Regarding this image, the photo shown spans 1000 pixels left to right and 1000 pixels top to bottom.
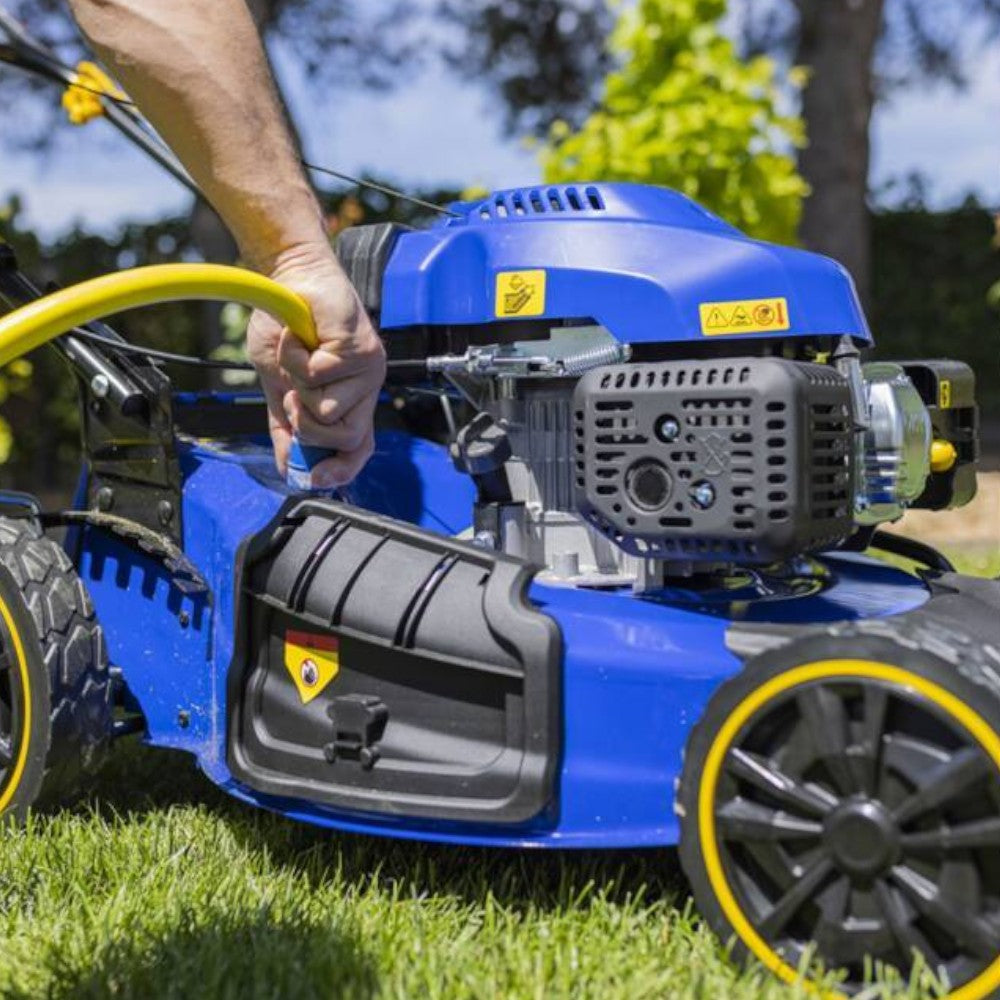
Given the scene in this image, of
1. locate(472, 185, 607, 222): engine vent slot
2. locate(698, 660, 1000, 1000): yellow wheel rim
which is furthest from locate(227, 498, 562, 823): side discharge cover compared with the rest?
locate(472, 185, 607, 222): engine vent slot

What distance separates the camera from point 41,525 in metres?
2.26

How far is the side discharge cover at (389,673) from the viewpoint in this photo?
5.75ft

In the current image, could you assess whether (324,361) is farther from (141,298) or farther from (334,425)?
(141,298)

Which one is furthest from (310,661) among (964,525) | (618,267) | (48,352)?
(48,352)

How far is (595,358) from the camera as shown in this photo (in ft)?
6.34

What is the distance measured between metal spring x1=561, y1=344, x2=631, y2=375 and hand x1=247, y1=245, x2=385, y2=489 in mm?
235

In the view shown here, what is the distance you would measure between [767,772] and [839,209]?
638cm

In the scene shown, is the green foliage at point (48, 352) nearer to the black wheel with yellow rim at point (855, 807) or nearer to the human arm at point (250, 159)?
the human arm at point (250, 159)

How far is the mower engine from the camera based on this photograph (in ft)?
5.53

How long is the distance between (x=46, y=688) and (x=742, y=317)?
3.35 feet

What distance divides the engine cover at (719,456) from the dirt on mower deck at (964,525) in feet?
10.8

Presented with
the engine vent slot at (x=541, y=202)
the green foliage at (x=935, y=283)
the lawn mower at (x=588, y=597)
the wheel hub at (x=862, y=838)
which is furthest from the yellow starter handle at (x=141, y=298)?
Answer: the green foliage at (x=935, y=283)

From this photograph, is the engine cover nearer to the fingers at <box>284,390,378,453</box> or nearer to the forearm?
the fingers at <box>284,390,378,453</box>

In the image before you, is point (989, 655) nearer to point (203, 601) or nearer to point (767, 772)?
point (767, 772)
